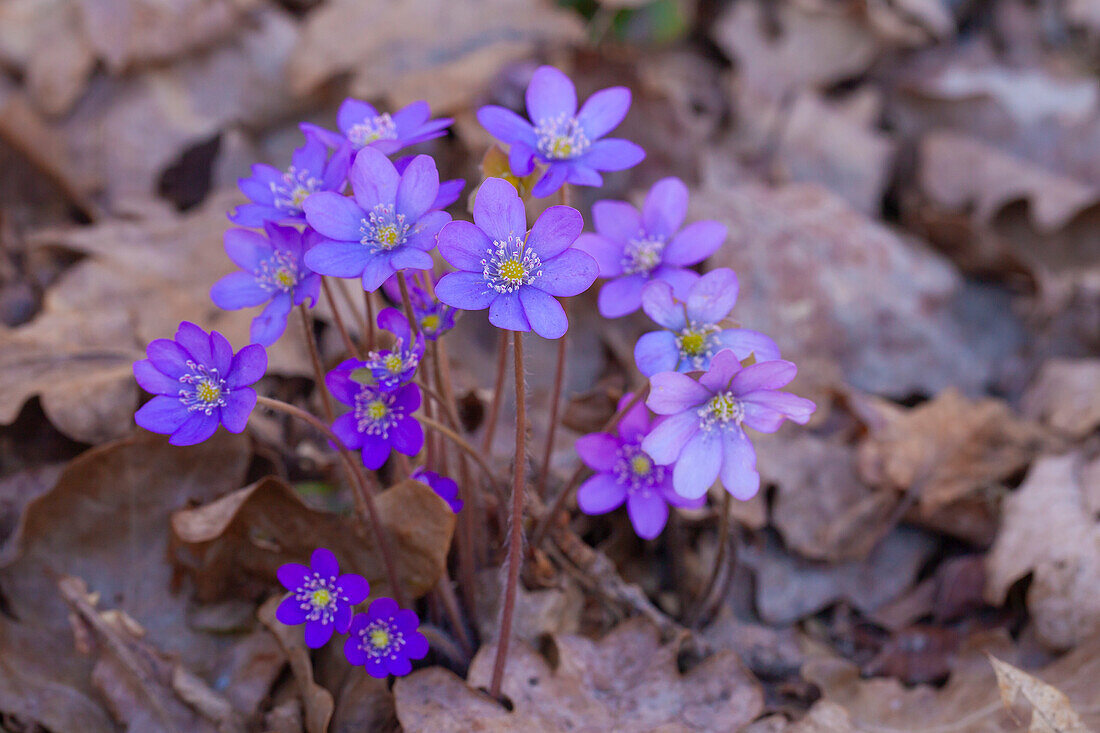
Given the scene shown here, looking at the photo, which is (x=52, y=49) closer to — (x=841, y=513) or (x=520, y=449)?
Answer: (x=520, y=449)

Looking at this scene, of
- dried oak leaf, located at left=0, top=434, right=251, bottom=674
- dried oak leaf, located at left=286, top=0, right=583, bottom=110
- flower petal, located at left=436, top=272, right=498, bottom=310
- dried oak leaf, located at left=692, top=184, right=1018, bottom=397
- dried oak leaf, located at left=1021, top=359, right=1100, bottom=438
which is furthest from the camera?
dried oak leaf, located at left=286, top=0, right=583, bottom=110

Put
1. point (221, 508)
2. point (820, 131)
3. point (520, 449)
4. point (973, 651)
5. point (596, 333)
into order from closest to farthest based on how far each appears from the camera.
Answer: point (520, 449), point (221, 508), point (973, 651), point (596, 333), point (820, 131)

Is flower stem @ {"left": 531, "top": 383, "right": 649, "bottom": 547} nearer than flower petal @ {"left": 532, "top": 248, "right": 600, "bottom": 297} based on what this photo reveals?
No

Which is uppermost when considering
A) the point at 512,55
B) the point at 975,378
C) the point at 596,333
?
the point at 512,55

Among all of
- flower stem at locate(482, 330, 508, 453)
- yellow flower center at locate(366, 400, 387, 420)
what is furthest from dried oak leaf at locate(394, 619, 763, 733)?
yellow flower center at locate(366, 400, 387, 420)

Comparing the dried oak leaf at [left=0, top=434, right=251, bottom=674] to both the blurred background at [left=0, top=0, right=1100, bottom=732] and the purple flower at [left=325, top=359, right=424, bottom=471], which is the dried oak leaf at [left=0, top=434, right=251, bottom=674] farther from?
the purple flower at [left=325, top=359, right=424, bottom=471]

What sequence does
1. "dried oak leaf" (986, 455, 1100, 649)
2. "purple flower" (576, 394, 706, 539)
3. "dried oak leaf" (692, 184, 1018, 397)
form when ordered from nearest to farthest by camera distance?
"purple flower" (576, 394, 706, 539) < "dried oak leaf" (986, 455, 1100, 649) < "dried oak leaf" (692, 184, 1018, 397)

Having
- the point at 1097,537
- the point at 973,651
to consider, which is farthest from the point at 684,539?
the point at 1097,537

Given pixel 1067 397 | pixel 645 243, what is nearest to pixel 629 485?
pixel 645 243
